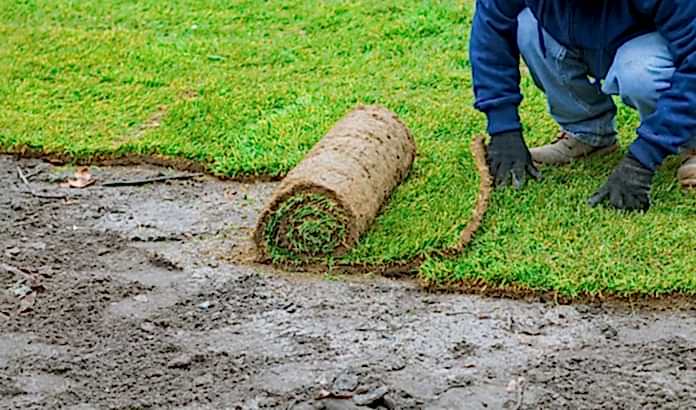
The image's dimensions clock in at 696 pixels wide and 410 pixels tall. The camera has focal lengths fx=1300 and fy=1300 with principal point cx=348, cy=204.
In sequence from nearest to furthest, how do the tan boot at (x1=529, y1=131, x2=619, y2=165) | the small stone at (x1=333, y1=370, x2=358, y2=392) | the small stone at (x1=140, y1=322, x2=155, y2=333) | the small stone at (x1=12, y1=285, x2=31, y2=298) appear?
the small stone at (x1=333, y1=370, x2=358, y2=392) < the small stone at (x1=140, y1=322, x2=155, y2=333) < the small stone at (x1=12, y1=285, x2=31, y2=298) < the tan boot at (x1=529, y1=131, x2=619, y2=165)

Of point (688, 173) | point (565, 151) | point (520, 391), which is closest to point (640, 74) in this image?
point (688, 173)

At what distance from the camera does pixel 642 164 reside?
13.7 feet

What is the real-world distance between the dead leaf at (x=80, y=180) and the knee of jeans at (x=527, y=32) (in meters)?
1.67

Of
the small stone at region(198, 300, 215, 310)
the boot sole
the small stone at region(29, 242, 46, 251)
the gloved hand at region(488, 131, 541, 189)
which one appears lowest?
the small stone at region(29, 242, 46, 251)

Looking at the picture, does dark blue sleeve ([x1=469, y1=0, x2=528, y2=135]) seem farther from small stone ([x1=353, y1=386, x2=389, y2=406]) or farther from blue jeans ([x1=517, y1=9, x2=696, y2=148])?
small stone ([x1=353, y1=386, x2=389, y2=406])

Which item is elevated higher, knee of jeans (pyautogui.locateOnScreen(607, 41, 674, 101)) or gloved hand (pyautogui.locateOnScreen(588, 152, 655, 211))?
knee of jeans (pyautogui.locateOnScreen(607, 41, 674, 101))

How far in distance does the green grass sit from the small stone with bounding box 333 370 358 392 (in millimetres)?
651

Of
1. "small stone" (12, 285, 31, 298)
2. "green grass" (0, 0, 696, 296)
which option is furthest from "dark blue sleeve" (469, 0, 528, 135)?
"small stone" (12, 285, 31, 298)

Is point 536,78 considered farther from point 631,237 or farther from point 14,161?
point 14,161

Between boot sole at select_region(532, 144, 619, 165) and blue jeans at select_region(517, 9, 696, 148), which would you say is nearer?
blue jeans at select_region(517, 9, 696, 148)

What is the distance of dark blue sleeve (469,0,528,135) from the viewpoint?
14.7 feet

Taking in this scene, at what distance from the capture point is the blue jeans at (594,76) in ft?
13.8

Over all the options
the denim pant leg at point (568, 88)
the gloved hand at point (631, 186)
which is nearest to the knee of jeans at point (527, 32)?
the denim pant leg at point (568, 88)

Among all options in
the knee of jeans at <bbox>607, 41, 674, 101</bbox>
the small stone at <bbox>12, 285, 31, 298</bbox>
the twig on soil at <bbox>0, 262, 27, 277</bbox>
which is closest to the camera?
the small stone at <bbox>12, 285, 31, 298</bbox>
